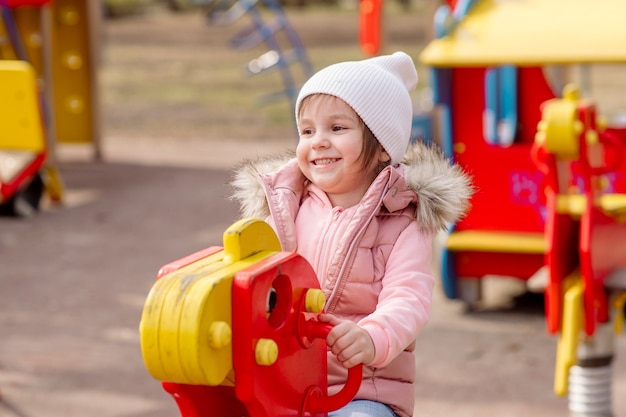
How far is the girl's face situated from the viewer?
1997 millimetres

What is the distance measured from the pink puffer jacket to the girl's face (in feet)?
0.19

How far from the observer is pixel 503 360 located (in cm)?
444

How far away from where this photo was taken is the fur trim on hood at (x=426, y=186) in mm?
2021

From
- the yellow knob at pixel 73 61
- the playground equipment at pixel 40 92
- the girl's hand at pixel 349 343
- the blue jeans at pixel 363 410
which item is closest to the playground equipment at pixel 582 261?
the blue jeans at pixel 363 410

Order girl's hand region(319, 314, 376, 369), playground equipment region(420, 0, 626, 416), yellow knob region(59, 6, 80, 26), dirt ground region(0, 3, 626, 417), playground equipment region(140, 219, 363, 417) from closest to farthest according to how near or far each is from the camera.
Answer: playground equipment region(140, 219, 363, 417)
girl's hand region(319, 314, 376, 369)
dirt ground region(0, 3, 626, 417)
playground equipment region(420, 0, 626, 416)
yellow knob region(59, 6, 80, 26)

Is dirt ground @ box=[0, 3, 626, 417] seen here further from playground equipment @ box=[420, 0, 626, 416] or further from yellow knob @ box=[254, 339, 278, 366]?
yellow knob @ box=[254, 339, 278, 366]

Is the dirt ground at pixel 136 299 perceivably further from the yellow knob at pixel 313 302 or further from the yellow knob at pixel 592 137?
the yellow knob at pixel 313 302

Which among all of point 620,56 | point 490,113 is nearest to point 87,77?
point 490,113

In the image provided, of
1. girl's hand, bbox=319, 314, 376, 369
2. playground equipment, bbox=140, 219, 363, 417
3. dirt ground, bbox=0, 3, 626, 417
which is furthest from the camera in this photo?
dirt ground, bbox=0, 3, 626, 417

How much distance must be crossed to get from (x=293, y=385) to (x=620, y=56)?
3109 mm

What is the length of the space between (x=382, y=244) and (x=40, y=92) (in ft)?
19.6

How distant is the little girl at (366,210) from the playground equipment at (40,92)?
4639mm

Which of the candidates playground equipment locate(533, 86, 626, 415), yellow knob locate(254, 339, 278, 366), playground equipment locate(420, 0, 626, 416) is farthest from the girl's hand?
playground equipment locate(420, 0, 626, 416)

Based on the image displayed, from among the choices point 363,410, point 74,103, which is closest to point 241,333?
point 363,410
